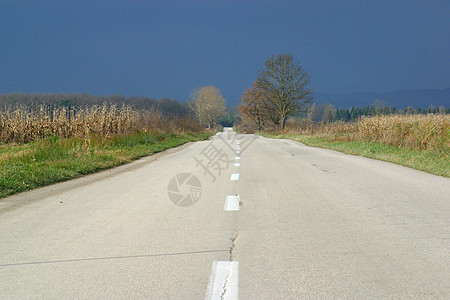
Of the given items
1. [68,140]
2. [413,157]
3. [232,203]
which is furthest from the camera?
[68,140]

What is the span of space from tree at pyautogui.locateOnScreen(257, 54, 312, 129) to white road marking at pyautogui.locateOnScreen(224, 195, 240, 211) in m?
51.2

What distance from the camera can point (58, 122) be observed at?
21.2 metres

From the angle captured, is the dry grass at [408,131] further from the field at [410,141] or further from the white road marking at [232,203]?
the white road marking at [232,203]

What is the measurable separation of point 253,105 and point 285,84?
659 inches

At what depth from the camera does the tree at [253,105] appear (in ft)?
233

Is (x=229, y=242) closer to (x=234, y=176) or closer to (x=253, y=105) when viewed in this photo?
(x=234, y=176)

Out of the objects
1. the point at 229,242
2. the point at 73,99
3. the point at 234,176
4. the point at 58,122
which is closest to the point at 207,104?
the point at 73,99

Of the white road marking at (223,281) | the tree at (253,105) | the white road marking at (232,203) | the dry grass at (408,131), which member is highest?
the tree at (253,105)

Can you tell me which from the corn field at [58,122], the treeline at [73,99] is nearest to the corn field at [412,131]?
the corn field at [58,122]

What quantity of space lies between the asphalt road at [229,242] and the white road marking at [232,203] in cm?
2

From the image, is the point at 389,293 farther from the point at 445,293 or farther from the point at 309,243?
the point at 309,243

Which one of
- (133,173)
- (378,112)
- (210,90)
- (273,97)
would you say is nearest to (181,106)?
(210,90)

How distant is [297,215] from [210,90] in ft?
304

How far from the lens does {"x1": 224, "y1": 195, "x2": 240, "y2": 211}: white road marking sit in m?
6.47
